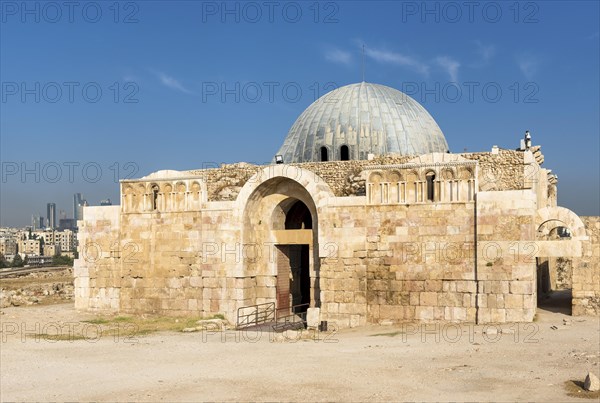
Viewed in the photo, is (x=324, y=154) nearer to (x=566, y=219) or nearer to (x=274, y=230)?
(x=274, y=230)

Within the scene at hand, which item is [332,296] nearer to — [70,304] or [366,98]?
[366,98]

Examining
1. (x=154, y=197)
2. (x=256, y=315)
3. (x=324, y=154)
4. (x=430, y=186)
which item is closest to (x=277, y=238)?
(x=256, y=315)

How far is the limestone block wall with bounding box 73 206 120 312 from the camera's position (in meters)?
21.3

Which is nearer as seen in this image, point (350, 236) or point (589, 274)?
point (589, 274)

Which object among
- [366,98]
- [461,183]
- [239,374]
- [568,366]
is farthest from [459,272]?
[366,98]

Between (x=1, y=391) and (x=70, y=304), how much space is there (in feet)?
45.9

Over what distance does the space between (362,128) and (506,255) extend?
29.9 ft

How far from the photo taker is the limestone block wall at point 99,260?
2130cm

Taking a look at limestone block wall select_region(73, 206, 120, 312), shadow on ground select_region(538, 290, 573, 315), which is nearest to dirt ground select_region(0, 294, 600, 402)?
shadow on ground select_region(538, 290, 573, 315)

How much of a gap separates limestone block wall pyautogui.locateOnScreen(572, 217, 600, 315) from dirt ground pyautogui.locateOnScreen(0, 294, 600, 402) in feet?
1.63

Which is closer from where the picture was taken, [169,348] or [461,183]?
[169,348]

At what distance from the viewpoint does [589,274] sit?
671 inches

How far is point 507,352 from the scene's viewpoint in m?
13.2

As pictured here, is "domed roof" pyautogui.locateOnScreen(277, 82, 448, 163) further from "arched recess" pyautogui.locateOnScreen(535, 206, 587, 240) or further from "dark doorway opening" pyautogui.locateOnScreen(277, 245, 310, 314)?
"arched recess" pyautogui.locateOnScreen(535, 206, 587, 240)
